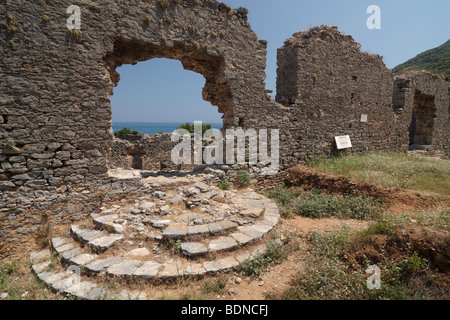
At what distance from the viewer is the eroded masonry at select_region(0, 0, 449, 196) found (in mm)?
4215

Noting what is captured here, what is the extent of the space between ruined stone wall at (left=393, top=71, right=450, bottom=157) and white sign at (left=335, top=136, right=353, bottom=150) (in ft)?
15.1

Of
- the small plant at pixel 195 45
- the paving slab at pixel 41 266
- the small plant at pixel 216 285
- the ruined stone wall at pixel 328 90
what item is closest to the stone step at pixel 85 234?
the paving slab at pixel 41 266

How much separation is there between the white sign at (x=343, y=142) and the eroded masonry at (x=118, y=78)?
0.21 metres

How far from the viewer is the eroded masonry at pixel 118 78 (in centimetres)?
421

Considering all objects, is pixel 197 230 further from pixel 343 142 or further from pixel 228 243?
pixel 343 142

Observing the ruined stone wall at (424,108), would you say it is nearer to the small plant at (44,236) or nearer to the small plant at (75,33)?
the small plant at (75,33)

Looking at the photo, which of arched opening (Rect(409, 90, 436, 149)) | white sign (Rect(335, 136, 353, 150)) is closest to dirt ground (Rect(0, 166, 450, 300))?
white sign (Rect(335, 136, 353, 150))

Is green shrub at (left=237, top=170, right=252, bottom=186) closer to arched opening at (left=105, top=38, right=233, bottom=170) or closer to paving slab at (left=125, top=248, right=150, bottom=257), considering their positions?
arched opening at (left=105, top=38, right=233, bottom=170)

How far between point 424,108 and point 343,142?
872 centimetres

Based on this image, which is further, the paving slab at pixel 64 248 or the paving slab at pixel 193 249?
the paving slab at pixel 64 248

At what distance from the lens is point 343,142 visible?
9688 millimetres

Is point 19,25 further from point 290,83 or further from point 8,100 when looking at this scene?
point 290,83
